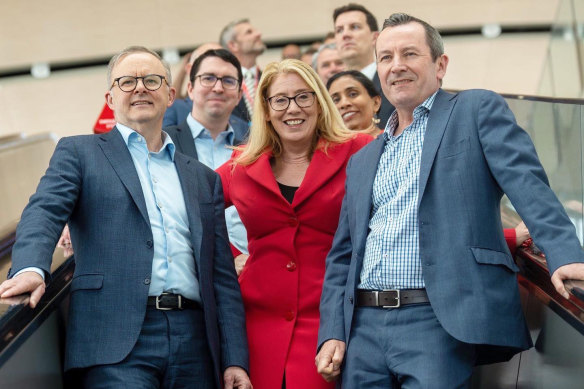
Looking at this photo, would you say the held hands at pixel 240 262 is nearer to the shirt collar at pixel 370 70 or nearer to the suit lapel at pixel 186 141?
the suit lapel at pixel 186 141

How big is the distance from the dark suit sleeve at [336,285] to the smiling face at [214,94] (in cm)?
173

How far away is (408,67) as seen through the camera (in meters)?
2.99

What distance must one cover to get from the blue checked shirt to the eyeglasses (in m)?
0.73

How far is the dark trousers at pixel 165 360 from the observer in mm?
2840

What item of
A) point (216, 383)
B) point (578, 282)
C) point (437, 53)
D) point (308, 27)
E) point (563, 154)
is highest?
point (308, 27)

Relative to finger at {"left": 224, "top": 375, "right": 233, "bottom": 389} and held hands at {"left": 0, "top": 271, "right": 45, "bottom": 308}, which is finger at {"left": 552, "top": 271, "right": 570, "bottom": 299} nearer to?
finger at {"left": 224, "top": 375, "right": 233, "bottom": 389}

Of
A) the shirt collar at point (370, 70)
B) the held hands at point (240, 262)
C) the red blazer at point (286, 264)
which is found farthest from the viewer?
the shirt collar at point (370, 70)

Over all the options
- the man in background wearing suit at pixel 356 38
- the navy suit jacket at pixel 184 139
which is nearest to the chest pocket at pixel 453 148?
the navy suit jacket at pixel 184 139

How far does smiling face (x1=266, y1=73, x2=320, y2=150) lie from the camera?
369 centimetres

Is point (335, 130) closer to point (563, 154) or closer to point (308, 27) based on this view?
point (563, 154)

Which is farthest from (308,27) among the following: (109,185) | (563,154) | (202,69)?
(109,185)

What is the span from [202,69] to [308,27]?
829cm

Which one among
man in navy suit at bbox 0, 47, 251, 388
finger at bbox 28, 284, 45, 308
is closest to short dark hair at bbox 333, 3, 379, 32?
man in navy suit at bbox 0, 47, 251, 388

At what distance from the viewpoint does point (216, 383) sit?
3.10m
